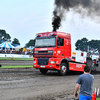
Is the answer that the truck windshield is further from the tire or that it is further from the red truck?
the tire

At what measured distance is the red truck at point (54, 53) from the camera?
1336 centimetres

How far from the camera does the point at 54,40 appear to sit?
13344mm

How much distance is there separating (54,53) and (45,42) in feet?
3.77

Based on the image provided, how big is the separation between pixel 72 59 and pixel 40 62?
2.57 metres

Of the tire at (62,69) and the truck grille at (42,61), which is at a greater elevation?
the truck grille at (42,61)

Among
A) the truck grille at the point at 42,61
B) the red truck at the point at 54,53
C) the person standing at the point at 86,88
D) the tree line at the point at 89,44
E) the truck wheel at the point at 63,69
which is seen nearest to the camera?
the person standing at the point at 86,88

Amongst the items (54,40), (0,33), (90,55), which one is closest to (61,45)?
(54,40)

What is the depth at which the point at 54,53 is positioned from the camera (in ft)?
43.4

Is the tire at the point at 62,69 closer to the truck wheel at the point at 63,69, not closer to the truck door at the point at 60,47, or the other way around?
the truck wheel at the point at 63,69

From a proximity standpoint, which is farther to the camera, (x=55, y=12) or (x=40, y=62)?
(x=55, y=12)

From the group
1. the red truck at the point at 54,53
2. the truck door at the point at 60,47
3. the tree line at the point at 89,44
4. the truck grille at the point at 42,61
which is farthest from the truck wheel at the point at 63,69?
the tree line at the point at 89,44

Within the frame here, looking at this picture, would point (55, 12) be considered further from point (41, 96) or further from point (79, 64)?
point (41, 96)

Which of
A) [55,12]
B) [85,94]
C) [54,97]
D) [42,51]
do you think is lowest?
[54,97]

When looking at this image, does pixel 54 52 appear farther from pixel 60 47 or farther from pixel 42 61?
pixel 42 61
